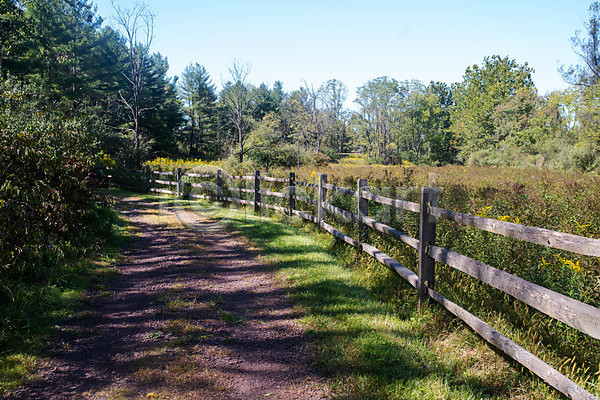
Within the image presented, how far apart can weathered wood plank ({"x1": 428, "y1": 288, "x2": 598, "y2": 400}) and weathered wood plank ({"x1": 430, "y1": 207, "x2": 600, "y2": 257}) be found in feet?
2.72

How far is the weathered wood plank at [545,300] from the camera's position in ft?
7.31

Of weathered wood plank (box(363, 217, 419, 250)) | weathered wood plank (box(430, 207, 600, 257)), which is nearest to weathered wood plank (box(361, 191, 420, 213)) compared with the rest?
weathered wood plank (box(363, 217, 419, 250))

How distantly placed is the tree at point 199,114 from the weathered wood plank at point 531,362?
5700 centimetres

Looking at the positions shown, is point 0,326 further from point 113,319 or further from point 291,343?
point 291,343

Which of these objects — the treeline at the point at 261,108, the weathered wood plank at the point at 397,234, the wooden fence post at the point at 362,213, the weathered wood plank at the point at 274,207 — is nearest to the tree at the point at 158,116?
the treeline at the point at 261,108

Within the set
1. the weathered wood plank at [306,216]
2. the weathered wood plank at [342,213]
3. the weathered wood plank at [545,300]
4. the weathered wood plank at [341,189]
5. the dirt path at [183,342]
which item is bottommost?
the dirt path at [183,342]

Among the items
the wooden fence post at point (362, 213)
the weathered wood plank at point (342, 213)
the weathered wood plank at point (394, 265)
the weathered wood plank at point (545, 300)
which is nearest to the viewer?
the weathered wood plank at point (545, 300)

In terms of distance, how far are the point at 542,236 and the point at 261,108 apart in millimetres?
76834

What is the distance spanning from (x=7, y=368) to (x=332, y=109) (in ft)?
208

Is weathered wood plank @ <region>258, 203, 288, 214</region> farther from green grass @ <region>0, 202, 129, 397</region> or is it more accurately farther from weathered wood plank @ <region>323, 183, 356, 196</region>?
green grass @ <region>0, 202, 129, 397</region>

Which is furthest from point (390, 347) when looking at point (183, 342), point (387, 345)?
point (183, 342)

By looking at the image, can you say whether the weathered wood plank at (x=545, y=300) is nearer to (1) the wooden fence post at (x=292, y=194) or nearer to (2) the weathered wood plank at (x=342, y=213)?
(2) the weathered wood plank at (x=342, y=213)

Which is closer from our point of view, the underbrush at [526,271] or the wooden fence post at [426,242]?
the underbrush at [526,271]

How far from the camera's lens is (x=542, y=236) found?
9.20 ft
